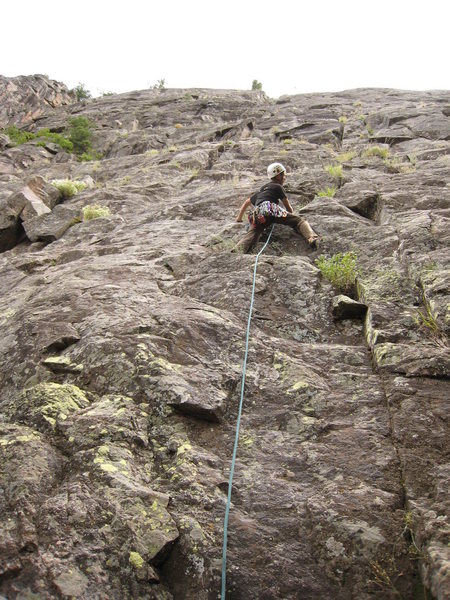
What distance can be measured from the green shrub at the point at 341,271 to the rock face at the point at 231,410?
17 centimetres

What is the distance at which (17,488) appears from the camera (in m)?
3.59

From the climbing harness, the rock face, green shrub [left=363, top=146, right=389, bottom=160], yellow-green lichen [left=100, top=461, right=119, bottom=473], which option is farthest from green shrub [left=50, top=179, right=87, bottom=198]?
yellow-green lichen [left=100, top=461, right=119, bottom=473]

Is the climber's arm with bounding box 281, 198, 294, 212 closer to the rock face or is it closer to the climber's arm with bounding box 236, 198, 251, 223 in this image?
the rock face

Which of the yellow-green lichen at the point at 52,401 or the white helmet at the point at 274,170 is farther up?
the white helmet at the point at 274,170

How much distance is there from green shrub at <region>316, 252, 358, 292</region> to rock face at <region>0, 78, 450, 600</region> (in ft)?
0.56

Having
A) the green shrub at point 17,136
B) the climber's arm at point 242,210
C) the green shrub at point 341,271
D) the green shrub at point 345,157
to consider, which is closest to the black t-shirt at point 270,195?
the climber's arm at point 242,210

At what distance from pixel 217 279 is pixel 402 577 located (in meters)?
4.55

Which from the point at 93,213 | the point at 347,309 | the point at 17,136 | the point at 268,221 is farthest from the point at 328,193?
the point at 17,136

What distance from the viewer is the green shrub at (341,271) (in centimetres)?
643

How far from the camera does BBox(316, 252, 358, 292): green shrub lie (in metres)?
6.43

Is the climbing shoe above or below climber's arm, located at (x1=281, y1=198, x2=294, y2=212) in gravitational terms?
below

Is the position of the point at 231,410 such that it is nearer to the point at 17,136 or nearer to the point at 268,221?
the point at 268,221

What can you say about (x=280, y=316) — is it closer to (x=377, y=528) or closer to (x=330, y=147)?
(x=377, y=528)

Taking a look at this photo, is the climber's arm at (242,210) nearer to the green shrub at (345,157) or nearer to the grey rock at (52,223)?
the grey rock at (52,223)
